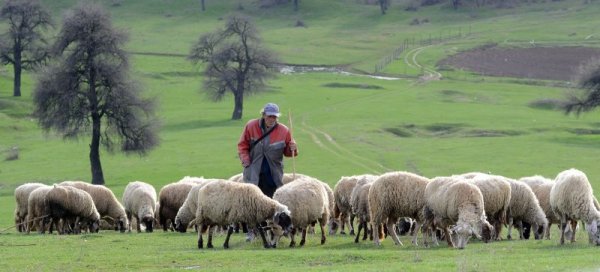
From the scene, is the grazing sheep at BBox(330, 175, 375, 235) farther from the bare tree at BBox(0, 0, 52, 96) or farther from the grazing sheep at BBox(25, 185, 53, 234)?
the bare tree at BBox(0, 0, 52, 96)

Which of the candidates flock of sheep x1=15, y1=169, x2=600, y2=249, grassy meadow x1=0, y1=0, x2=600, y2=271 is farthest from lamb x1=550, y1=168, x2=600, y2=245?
grassy meadow x1=0, y1=0, x2=600, y2=271

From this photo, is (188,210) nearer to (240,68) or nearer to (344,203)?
(344,203)

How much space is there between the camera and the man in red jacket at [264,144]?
78.7 feet

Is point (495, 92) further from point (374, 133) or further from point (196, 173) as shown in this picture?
point (196, 173)

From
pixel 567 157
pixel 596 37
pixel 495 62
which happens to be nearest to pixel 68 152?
pixel 567 157

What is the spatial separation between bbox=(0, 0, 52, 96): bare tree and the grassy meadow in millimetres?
1972

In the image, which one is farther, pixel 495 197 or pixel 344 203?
pixel 344 203

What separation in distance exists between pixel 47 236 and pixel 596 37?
99.7 meters

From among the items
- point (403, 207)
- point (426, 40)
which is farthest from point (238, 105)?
point (403, 207)

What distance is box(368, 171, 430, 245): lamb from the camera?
74.9ft

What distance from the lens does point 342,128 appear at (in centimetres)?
6900

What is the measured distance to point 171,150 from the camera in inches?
2472

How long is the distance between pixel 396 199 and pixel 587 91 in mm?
51916

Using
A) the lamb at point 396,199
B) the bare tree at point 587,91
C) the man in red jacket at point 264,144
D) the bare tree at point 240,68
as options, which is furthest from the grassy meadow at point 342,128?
the bare tree at point 240,68
